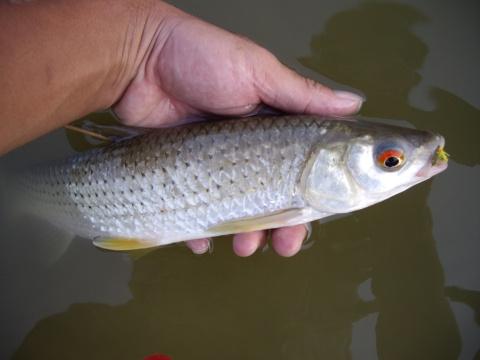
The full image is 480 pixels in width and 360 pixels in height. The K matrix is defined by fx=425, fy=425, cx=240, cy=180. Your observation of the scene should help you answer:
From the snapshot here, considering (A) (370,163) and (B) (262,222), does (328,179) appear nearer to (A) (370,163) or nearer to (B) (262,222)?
(A) (370,163)

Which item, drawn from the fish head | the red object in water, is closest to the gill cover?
the fish head

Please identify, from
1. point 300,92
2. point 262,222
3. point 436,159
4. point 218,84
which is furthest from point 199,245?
point 436,159

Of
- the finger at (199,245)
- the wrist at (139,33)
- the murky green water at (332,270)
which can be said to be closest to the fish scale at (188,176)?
the finger at (199,245)

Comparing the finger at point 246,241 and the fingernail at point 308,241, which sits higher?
the finger at point 246,241

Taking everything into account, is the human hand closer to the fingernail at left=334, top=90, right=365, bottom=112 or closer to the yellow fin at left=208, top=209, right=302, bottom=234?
the fingernail at left=334, top=90, right=365, bottom=112

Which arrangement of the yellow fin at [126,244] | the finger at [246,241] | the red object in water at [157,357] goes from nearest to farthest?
1. the yellow fin at [126,244]
2. the finger at [246,241]
3. the red object in water at [157,357]

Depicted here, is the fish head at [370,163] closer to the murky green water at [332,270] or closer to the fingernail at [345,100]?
the fingernail at [345,100]
